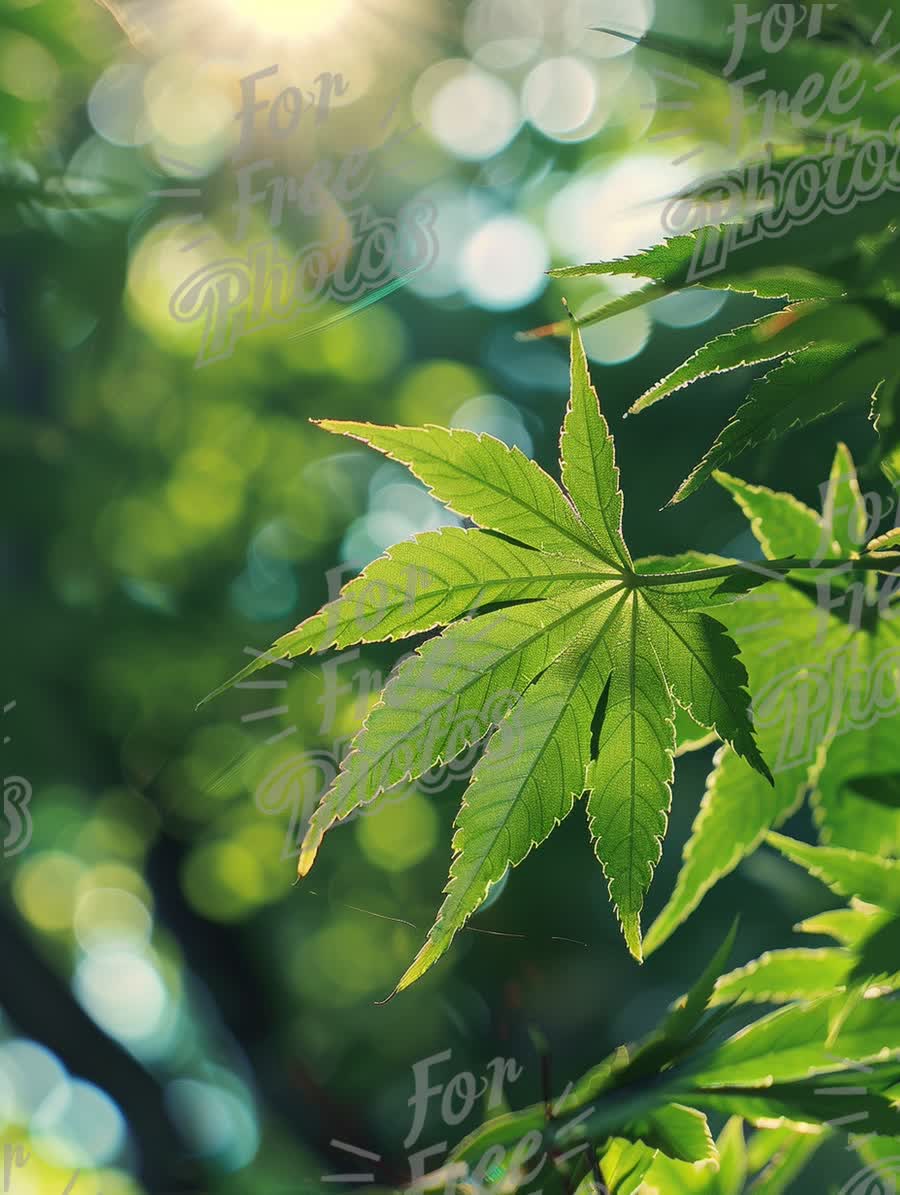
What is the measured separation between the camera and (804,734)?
519 millimetres

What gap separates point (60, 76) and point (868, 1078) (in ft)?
6.63

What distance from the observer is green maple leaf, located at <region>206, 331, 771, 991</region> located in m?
0.38

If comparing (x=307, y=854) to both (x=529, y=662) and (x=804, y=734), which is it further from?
(x=804, y=734)

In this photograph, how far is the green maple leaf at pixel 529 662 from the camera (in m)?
0.38

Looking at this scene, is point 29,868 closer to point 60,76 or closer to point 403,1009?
point 403,1009

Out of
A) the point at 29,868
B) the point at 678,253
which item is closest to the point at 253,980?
the point at 29,868

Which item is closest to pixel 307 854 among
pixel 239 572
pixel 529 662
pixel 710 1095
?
pixel 529 662

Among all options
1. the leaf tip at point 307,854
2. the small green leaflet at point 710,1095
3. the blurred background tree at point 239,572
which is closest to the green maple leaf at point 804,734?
the small green leaflet at point 710,1095

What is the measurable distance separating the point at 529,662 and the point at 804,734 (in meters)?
0.20

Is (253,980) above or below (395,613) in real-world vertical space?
above

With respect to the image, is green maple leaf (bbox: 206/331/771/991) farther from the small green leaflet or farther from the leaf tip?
the small green leaflet

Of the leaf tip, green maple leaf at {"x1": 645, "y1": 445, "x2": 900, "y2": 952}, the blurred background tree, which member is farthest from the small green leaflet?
the blurred background tree

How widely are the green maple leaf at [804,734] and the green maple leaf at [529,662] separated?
104 millimetres

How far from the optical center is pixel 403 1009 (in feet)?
7.05
